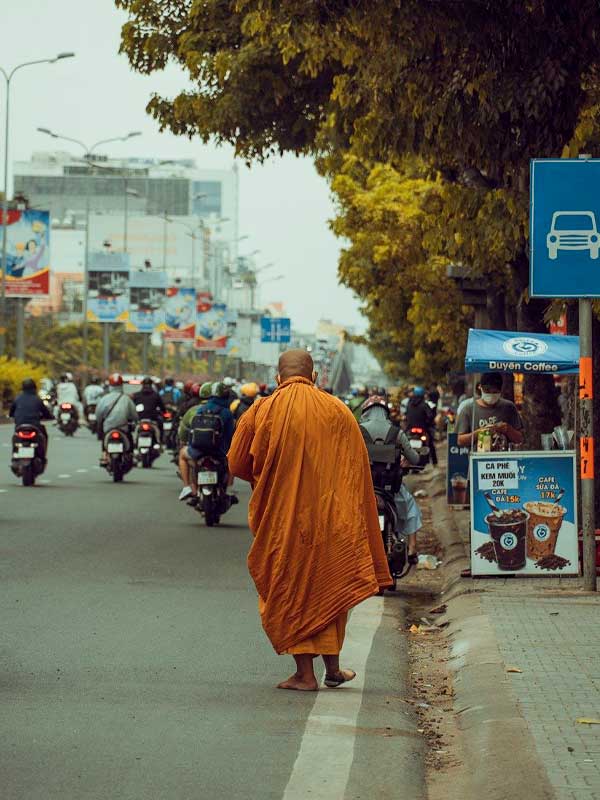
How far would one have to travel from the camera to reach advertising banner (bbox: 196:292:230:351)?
93.2 m

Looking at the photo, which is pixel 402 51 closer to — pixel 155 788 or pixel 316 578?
pixel 316 578

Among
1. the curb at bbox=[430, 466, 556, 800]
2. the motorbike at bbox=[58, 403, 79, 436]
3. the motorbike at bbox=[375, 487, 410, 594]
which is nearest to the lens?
the curb at bbox=[430, 466, 556, 800]

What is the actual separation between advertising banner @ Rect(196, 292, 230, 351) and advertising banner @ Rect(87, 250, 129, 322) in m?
6.80

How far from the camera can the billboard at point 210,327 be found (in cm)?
9325

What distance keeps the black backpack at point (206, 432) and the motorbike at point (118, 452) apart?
24.6 feet

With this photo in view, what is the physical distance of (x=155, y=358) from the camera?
463ft

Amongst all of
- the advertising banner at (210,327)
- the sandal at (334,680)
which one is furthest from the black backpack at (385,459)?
the advertising banner at (210,327)

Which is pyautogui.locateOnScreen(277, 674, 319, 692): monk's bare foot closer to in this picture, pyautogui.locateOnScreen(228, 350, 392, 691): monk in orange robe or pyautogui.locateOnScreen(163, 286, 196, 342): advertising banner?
pyautogui.locateOnScreen(228, 350, 392, 691): monk in orange robe

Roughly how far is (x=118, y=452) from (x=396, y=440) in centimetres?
1430

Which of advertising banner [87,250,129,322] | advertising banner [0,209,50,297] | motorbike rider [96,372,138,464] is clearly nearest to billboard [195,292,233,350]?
advertising banner [87,250,129,322]

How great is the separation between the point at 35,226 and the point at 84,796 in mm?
53089

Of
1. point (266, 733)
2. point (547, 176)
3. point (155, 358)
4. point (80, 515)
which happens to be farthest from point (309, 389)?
point (155, 358)

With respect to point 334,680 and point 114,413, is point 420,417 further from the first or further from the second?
point 334,680

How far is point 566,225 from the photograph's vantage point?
39.7 ft
